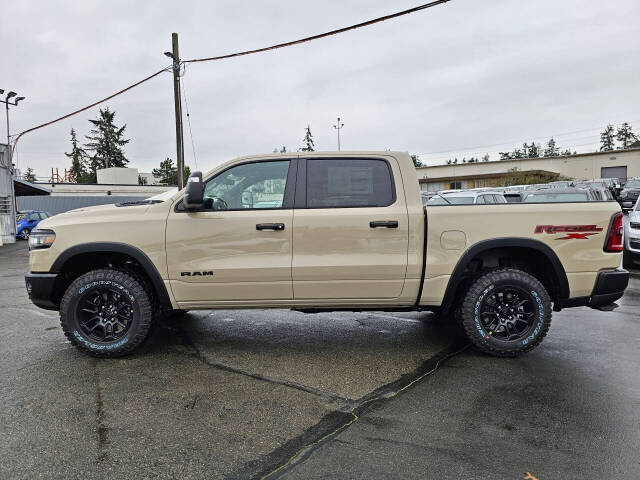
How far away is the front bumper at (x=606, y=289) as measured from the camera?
4184mm

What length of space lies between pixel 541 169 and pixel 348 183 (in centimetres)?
5238

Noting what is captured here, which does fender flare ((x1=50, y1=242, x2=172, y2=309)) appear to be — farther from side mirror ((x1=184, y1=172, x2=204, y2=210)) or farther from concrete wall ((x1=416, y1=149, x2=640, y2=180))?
concrete wall ((x1=416, y1=149, x2=640, y2=180))

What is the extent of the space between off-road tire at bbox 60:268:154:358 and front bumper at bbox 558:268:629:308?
13.1 feet

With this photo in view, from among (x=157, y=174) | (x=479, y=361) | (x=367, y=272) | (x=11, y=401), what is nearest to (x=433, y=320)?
(x=479, y=361)

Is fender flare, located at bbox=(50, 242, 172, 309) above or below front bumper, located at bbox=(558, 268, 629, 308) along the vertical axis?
above

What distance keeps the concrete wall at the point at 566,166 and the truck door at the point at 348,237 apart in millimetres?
46511

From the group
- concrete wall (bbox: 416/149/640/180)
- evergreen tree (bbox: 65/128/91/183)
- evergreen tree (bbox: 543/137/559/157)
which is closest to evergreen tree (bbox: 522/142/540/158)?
evergreen tree (bbox: 543/137/559/157)

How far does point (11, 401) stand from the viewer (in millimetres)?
3428

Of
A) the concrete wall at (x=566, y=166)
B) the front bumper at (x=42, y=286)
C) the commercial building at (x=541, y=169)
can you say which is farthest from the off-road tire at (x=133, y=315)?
the commercial building at (x=541, y=169)

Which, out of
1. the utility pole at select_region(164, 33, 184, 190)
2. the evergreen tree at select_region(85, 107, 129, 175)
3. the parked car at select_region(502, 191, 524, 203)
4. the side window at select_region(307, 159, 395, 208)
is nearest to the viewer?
the side window at select_region(307, 159, 395, 208)

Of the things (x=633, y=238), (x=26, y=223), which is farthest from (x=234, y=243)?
(x=26, y=223)

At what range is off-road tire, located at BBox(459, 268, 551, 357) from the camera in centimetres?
421

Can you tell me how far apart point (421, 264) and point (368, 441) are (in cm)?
185

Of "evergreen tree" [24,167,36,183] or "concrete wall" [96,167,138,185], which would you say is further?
"evergreen tree" [24,167,36,183]
